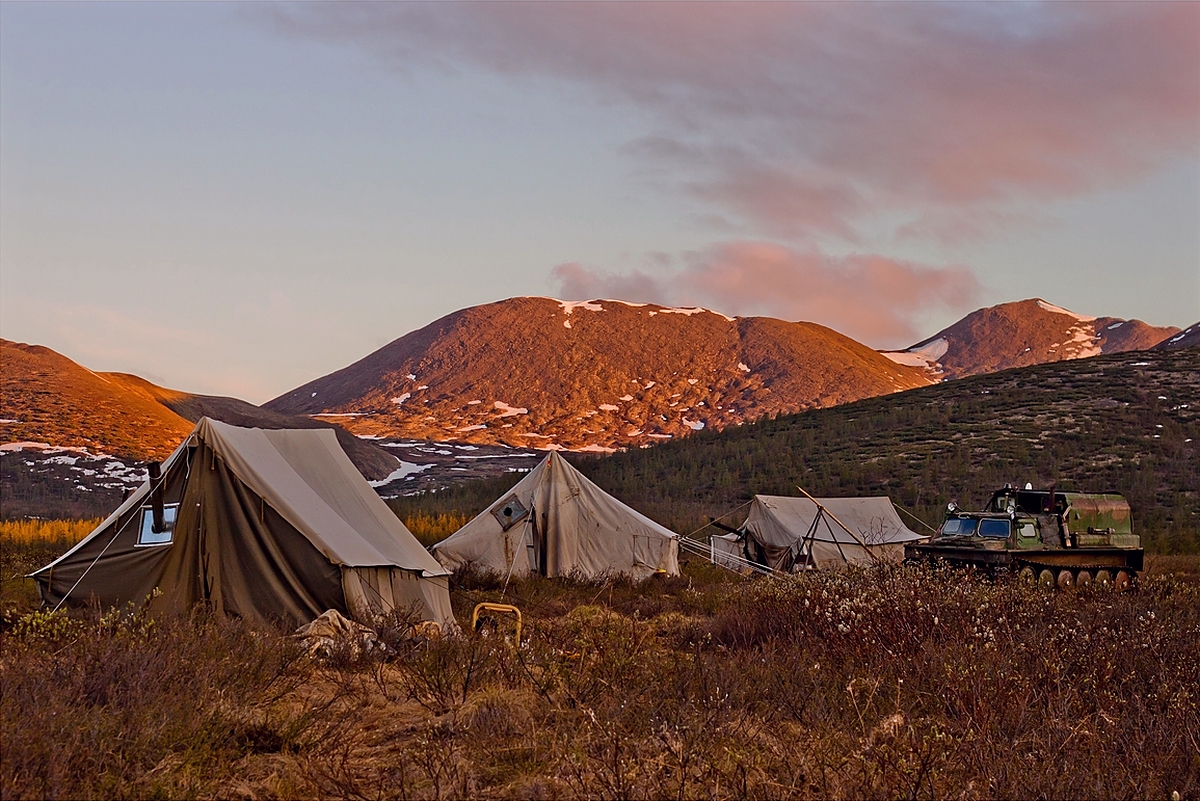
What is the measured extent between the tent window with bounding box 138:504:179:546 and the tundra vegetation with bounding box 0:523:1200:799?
2916 millimetres

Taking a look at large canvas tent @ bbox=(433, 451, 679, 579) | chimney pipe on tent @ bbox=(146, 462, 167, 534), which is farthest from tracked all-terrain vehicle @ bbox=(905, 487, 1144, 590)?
chimney pipe on tent @ bbox=(146, 462, 167, 534)

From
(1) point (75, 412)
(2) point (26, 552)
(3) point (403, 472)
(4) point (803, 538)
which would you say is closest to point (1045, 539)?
(4) point (803, 538)

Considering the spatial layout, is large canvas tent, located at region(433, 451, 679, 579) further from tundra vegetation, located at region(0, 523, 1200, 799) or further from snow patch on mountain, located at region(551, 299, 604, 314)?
snow patch on mountain, located at region(551, 299, 604, 314)

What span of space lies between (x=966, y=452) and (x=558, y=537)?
97.2 feet

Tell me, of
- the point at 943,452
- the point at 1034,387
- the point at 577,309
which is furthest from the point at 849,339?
the point at 943,452

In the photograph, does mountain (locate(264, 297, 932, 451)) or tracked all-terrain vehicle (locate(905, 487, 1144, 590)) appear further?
mountain (locate(264, 297, 932, 451))

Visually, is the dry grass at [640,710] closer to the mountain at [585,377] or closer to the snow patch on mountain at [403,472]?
the snow patch on mountain at [403,472]

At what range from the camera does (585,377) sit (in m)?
140

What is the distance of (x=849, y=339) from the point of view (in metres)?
181

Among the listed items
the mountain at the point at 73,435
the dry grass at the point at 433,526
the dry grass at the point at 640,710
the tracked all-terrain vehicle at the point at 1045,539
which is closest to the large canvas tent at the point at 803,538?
the tracked all-terrain vehicle at the point at 1045,539

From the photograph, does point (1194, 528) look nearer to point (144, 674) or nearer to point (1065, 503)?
point (1065, 503)

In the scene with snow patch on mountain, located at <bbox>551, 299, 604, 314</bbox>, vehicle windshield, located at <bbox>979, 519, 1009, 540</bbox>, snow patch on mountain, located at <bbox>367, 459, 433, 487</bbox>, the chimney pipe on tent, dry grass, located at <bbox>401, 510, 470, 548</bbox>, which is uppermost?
snow patch on mountain, located at <bbox>551, 299, 604, 314</bbox>

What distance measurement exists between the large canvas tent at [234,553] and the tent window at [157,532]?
0.04ft

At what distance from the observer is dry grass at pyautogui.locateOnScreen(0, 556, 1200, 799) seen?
558 centimetres
